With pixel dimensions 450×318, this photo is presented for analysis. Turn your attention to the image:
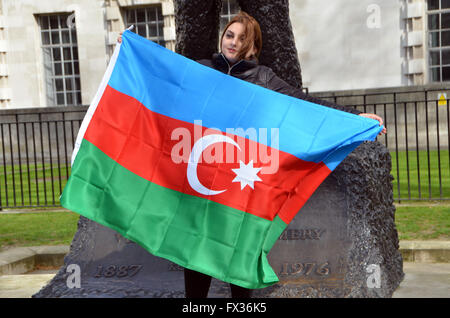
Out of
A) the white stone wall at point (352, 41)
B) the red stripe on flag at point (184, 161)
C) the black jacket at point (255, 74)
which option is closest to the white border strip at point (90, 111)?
the red stripe on flag at point (184, 161)

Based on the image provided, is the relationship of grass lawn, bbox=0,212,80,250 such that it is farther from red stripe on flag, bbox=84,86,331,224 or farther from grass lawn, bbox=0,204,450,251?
red stripe on flag, bbox=84,86,331,224

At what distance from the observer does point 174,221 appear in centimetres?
334

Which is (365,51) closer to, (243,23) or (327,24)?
(327,24)

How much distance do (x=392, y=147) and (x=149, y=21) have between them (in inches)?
378

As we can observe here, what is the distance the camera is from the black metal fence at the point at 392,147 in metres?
9.66

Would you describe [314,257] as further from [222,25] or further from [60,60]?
[60,60]

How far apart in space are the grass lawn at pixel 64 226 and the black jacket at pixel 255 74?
3267 mm

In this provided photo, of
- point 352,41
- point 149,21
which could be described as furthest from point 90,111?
point 149,21

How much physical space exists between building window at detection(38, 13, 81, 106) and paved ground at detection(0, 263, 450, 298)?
1671 cm

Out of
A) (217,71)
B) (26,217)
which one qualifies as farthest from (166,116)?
(26,217)

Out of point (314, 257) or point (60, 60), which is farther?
point (60, 60)

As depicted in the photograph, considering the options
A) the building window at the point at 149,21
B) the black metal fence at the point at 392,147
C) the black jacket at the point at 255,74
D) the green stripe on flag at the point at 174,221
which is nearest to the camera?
the green stripe on flag at the point at 174,221

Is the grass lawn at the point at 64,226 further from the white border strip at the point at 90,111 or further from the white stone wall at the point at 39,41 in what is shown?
the white stone wall at the point at 39,41

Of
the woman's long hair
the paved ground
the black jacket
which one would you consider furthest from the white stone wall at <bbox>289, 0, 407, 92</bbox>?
the woman's long hair
